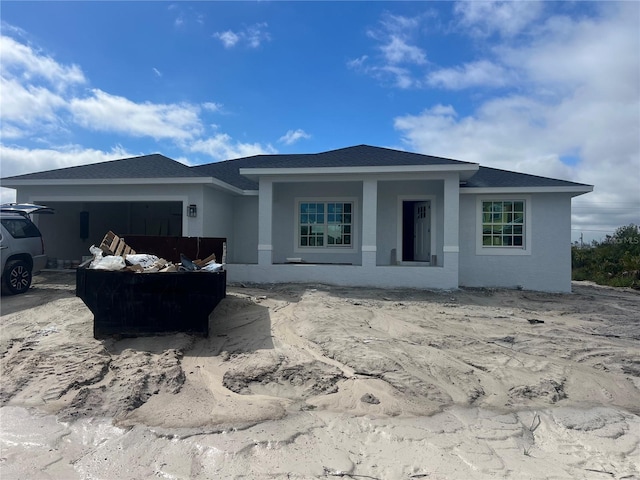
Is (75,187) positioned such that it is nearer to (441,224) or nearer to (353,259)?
(353,259)

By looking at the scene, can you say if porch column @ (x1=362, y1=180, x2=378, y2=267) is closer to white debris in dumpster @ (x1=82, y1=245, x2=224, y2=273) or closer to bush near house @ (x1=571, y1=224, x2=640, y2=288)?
white debris in dumpster @ (x1=82, y1=245, x2=224, y2=273)

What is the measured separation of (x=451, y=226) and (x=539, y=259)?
2933 millimetres

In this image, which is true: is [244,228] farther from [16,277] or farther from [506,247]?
[506,247]

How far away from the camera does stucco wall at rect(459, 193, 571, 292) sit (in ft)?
38.4

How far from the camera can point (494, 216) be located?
1209 cm

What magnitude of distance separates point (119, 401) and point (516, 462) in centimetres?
369

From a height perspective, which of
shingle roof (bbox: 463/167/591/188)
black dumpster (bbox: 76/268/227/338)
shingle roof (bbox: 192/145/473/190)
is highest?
shingle roof (bbox: 192/145/473/190)

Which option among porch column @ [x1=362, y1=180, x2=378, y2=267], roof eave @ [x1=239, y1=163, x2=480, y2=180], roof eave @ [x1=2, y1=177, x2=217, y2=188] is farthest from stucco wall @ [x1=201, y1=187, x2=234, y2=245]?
porch column @ [x1=362, y1=180, x2=378, y2=267]

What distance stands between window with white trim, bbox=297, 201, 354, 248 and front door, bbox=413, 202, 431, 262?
2219mm

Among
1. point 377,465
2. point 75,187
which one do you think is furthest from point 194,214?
point 377,465

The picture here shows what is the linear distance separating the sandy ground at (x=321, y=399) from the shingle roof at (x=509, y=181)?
16.8 ft

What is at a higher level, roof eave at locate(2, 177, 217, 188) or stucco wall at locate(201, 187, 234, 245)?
roof eave at locate(2, 177, 217, 188)

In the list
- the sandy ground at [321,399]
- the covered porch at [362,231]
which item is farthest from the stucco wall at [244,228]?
the sandy ground at [321,399]

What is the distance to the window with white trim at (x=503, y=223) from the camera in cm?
1196
